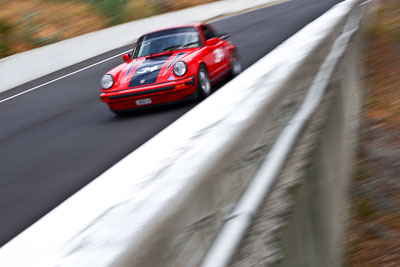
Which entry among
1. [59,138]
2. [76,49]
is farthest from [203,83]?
[76,49]

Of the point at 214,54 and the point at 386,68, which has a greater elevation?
the point at 214,54

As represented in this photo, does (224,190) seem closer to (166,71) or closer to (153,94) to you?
(153,94)

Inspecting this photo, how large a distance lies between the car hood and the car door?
0.48m

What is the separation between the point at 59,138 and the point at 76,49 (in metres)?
12.4

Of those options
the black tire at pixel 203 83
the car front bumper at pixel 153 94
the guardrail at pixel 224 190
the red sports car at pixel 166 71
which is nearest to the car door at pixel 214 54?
the red sports car at pixel 166 71

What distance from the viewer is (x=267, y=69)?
4.47m

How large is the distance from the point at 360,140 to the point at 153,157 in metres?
4.63

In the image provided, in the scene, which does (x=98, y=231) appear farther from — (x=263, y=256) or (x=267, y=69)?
(x=267, y=69)

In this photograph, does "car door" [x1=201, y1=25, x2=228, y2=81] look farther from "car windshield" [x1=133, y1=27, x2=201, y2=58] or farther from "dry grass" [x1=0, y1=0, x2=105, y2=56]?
"dry grass" [x1=0, y1=0, x2=105, y2=56]

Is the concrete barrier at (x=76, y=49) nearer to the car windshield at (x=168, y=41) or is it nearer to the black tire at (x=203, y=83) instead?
the car windshield at (x=168, y=41)

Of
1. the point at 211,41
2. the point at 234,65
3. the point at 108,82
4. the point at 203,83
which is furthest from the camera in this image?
the point at 234,65

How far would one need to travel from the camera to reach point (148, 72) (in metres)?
10.7

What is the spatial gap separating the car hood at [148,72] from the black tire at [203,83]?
14.9 inches

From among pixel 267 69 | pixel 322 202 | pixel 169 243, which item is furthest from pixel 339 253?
pixel 169 243
